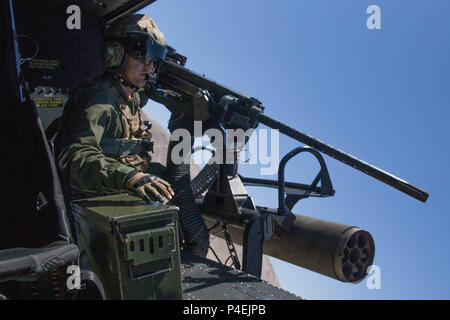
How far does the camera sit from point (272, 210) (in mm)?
3637

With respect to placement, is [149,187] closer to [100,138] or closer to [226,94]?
[100,138]

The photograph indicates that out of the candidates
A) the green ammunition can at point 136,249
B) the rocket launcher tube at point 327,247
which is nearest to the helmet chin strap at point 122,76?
the green ammunition can at point 136,249

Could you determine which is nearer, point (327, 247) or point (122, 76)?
point (122, 76)

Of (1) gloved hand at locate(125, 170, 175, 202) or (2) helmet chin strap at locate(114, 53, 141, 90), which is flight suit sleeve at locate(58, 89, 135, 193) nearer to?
(1) gloved hand at locate(125, 170, 175, 202)

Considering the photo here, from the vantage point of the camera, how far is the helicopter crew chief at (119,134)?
2.45 metres

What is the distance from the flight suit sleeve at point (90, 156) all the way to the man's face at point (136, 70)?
1.12ft

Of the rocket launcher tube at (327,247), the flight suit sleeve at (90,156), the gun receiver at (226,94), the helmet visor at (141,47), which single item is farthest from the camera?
the gun receiver at (226,94)

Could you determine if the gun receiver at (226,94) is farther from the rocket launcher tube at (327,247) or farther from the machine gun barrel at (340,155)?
the rocket launcher tube at (327,247)

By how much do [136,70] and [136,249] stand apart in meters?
1.70

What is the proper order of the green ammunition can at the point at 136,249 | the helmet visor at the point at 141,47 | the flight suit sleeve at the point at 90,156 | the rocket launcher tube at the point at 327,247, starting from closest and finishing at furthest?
the green ammunition can at the point at 136,249 < the flight suit sleeve at the point at 90,156 < the helmet visor at the point at 141,47 < the rocket launcher tube at the point at 327,247

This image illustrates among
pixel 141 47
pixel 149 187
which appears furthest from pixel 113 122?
pixel 149 187

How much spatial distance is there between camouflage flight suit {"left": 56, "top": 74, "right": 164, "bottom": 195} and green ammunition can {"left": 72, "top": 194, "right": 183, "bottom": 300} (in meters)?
0.35
